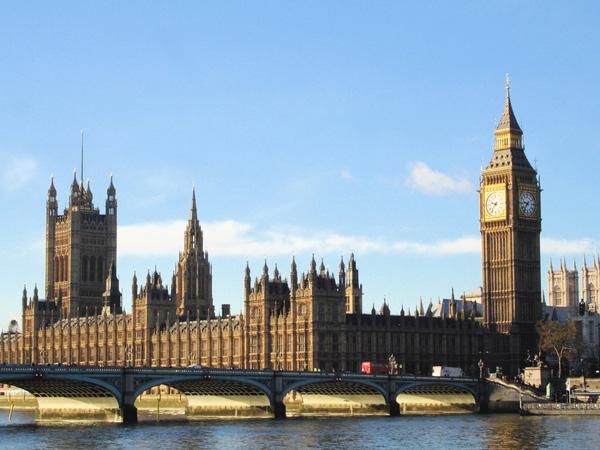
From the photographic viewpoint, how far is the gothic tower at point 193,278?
186 meters

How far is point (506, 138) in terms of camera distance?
16638 centimetres

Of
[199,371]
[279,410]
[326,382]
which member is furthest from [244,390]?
[199,371]

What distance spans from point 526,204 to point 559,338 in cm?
1835

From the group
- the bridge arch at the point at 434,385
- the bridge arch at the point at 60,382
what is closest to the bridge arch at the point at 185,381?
the bridge arch at the point at 60,382

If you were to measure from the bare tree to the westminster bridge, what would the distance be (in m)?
22.5

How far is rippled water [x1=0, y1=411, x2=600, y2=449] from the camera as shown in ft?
293

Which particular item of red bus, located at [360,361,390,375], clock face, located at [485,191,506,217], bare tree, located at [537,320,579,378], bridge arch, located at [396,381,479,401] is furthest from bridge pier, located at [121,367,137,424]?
clock face, located at [485,191,506,217]

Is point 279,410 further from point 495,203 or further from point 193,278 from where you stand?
point 193,278

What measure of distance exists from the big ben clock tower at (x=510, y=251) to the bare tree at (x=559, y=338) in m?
3.24

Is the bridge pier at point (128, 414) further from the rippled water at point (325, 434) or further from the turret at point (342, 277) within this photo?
the turret at point (342, 277)

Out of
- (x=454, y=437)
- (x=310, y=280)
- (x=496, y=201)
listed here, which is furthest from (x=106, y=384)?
(x=496, y=201)

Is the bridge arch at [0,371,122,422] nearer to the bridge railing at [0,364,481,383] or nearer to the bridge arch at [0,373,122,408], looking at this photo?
the bridge arch at [0,373,122,408]

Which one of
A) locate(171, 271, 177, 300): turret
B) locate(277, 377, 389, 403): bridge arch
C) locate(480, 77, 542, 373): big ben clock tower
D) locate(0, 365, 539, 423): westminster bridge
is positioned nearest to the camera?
locate(0, 365, 539, 423): westminster bridge

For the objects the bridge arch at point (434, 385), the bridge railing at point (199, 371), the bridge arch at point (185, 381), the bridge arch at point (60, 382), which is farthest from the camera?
the bridge arch at point (434, 385)
